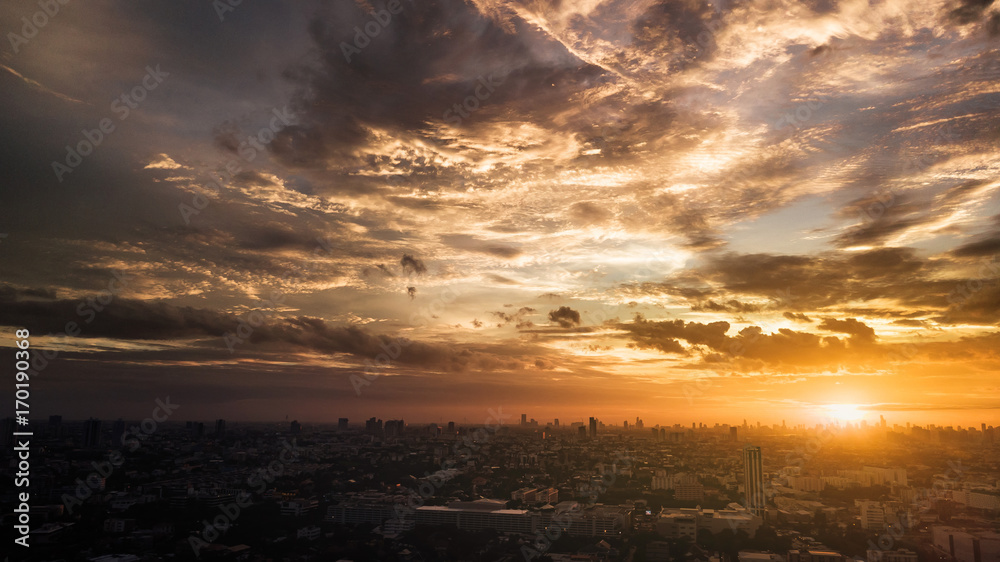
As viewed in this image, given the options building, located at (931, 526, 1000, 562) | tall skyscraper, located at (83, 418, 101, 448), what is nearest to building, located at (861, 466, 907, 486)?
building, located at (931, 526, 1000, 562)

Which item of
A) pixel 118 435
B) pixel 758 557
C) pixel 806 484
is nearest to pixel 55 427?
pixel 118 435

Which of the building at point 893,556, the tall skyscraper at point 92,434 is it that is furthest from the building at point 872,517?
the tall skyscraper at point 92,434

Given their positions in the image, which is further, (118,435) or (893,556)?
(118,435)

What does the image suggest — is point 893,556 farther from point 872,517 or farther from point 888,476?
point 888,476

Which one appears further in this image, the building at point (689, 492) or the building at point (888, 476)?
the building at point (888, 476)

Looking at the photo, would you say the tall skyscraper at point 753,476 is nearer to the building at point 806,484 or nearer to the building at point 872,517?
the building at point 872,517

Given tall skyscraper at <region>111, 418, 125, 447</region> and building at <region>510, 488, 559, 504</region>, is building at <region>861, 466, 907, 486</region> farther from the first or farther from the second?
tall skyscraper at <region>111, 418, 125, 447</region>
